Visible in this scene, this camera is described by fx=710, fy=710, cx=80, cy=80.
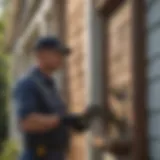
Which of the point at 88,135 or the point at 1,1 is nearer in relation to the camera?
the point at 88,135

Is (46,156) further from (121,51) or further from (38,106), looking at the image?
(121,51)

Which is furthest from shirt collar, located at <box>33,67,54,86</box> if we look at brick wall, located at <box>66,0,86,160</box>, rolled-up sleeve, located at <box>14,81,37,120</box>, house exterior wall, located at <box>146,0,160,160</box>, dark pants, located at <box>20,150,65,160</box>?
brick wall, located at <box>66,0,86,160</box>

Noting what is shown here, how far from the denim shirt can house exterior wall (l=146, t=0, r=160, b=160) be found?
2.89 ft

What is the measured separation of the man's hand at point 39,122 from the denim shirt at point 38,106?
0.03 meters

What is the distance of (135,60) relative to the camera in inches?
166

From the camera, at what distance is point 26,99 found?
4.66 metres

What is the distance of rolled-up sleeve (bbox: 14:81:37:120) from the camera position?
→ 4.65 meters

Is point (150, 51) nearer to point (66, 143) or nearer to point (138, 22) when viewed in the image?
point (138, 22)

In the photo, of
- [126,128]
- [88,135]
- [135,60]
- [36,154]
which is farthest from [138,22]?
[88,135]

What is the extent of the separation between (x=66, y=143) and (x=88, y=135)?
1.12 metres

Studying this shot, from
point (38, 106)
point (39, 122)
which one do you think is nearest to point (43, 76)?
point (38, 106)

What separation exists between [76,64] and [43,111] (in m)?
2.20

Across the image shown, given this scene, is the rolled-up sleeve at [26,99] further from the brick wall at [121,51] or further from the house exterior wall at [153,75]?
the house exterior wall at [153,75]

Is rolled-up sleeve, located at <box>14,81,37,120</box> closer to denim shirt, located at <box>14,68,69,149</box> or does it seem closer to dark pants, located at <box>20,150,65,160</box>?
denim shirt, located at <box>14,68,69,149</box>
